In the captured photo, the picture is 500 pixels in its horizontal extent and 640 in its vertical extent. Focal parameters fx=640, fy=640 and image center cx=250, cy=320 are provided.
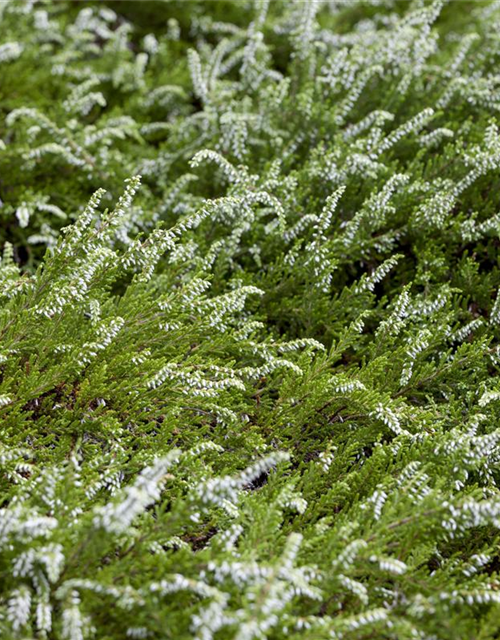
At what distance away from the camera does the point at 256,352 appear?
1.89 metres

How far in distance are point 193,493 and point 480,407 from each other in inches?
34.8

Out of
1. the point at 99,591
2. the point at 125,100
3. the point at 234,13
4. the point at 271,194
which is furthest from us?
the point at 234,13

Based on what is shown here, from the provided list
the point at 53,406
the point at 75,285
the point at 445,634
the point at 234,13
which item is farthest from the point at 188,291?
the point at 234,13

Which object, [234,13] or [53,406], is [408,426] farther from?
[234,13]

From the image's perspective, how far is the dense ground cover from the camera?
131 centimetres

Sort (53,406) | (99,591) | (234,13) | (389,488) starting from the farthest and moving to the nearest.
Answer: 1. (234,13)
2. (53,406)
3. (389,488)
4. (99,591)

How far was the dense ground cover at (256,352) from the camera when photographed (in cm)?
131

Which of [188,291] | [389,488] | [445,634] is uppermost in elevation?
[188,291]

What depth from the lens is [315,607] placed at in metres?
1.32

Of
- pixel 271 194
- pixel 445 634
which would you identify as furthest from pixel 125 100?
pixel 445 634

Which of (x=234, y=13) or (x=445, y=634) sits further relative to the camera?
(x=234, y=13)

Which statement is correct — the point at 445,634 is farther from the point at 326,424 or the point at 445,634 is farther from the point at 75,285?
the point at 75,285

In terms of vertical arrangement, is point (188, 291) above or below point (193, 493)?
above

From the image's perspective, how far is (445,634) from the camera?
1.28 meters
